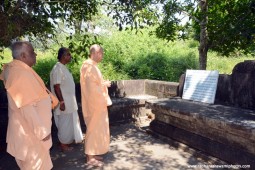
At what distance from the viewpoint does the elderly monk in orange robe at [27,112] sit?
9.82 feet

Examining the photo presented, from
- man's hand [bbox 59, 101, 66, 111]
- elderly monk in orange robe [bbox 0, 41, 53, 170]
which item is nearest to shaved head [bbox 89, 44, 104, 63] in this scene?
man's hand [bbox 59, 101, 66, 111]

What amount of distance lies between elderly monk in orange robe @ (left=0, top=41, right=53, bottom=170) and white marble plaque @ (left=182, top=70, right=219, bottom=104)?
3.29 metres

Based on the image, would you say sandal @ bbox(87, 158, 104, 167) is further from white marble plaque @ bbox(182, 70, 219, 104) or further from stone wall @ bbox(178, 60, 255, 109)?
stone wall @ bbox(178, 60, 255, 109)

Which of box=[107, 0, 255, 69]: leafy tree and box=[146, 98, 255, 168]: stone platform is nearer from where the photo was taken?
box=[146, 98, 255, 168]: stone platform

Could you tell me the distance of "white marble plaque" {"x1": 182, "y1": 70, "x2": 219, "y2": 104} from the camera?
537 cm

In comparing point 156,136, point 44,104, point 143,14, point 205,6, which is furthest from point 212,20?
point 44,104

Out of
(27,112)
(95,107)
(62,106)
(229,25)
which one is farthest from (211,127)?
(229,25)

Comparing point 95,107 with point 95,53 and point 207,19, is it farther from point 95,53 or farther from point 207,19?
point 207,19

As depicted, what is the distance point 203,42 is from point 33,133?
5450mm

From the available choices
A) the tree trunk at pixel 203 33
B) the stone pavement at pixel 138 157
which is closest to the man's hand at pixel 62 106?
the stone pavement at pixel 138 157

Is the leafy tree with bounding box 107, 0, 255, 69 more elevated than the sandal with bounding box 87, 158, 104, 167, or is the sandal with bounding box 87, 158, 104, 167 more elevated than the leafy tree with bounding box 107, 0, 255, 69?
the leafy tree with bounding box 107, 0, 255, 69

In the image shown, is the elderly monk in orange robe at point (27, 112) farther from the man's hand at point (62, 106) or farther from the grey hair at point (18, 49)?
the man's hand at point (62, 106)

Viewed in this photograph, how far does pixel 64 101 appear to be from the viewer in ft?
17.0

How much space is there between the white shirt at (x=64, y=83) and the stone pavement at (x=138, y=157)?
2.64 ft
